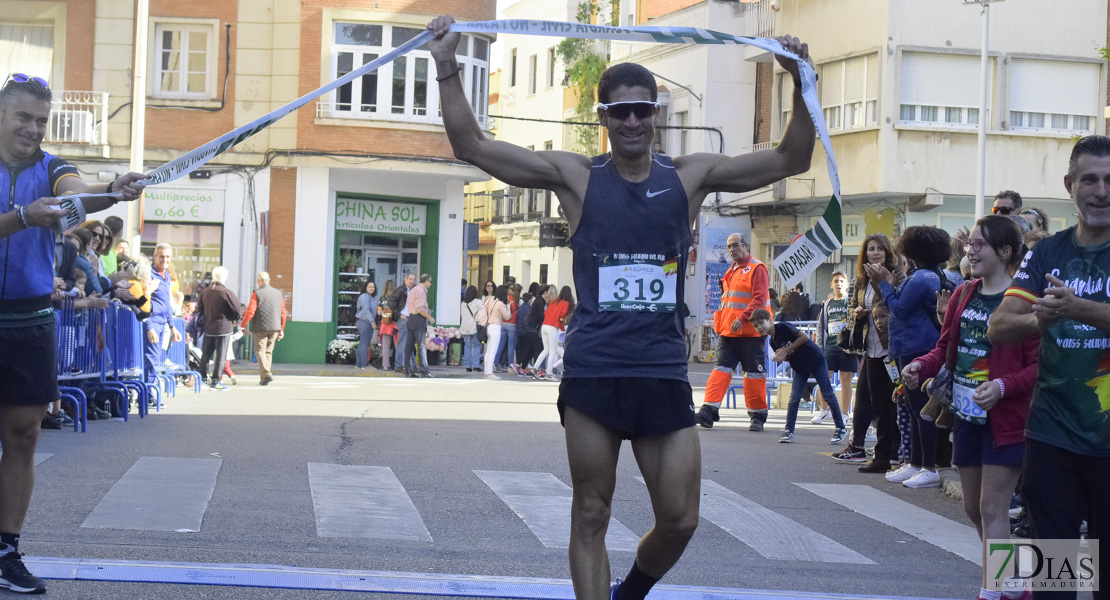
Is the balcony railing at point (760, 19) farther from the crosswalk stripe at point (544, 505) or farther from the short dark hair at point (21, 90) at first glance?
the short dark hair at point (21, 90)

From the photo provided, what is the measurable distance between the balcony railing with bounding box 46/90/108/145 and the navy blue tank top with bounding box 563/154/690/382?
25.8m

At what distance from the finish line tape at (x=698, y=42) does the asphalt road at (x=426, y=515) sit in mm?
1692

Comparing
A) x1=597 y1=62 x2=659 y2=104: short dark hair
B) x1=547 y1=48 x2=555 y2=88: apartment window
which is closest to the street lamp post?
Answer: x1=547 y1=48 x2=555 y2=88: apartment window

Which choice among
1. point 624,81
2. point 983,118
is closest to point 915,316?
point 624,81

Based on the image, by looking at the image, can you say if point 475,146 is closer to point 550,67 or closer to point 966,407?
point 966,407

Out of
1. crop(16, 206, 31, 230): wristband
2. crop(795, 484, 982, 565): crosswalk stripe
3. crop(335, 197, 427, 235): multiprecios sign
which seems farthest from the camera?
crop(335, 197, 427, 235): multiprecios sign

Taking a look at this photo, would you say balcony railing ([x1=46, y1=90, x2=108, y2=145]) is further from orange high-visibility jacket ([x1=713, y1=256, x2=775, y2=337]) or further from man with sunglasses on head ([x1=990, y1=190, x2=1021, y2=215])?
man with sunglasses on head ([x1=990, y1=190, x2=1021, y2=215])

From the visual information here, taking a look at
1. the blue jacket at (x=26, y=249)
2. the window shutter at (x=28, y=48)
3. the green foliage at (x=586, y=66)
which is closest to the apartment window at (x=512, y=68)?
the green foliage at (x=586, y=66)

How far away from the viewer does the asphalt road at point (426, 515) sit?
21.4 feet

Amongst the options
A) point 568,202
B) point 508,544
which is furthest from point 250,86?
point 568,202

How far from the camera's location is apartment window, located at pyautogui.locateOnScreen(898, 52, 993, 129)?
31.9 meters

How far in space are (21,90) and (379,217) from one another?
83.5 feet

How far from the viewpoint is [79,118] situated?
28609mm

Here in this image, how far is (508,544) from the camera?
7.50 m
